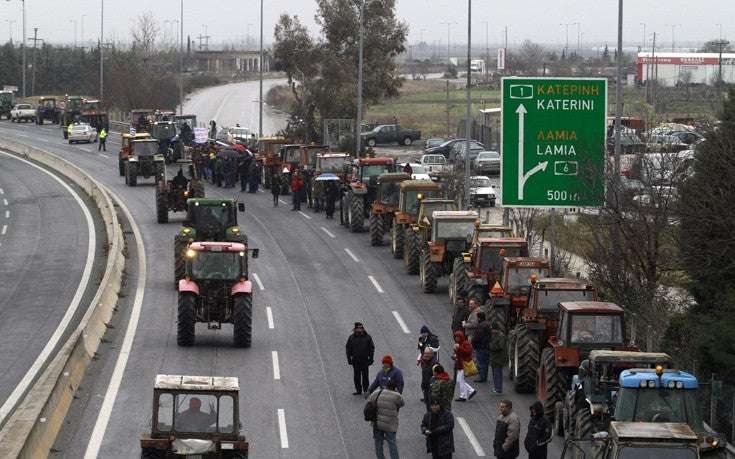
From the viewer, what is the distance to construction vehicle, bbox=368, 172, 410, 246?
1795 inches

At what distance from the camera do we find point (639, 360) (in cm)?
2061

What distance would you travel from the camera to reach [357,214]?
48.5 meters

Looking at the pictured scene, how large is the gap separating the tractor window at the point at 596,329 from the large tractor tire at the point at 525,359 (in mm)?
2303

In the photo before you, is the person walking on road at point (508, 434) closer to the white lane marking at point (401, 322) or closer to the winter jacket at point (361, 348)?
the winter jacket at point (361, 348)

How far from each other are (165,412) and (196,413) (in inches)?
15.3

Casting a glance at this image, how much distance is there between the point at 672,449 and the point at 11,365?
55.8ft

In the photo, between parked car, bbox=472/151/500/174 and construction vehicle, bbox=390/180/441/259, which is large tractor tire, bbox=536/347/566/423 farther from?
parked car, bbox=472/151/500/174

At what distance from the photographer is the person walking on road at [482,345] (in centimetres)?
2679

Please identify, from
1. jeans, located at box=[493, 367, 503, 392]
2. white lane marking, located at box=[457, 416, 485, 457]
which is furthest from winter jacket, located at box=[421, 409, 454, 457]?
jeans, located at box=[493, 367, 503, 392]

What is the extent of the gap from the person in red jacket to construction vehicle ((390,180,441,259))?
1587cm

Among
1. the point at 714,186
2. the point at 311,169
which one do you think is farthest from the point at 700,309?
the point at 311,169

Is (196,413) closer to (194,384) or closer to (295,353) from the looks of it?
(194,384)

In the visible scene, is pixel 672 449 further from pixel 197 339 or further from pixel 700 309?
pixel 197 339

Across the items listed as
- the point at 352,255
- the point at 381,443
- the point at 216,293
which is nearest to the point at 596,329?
the point at 381,443
